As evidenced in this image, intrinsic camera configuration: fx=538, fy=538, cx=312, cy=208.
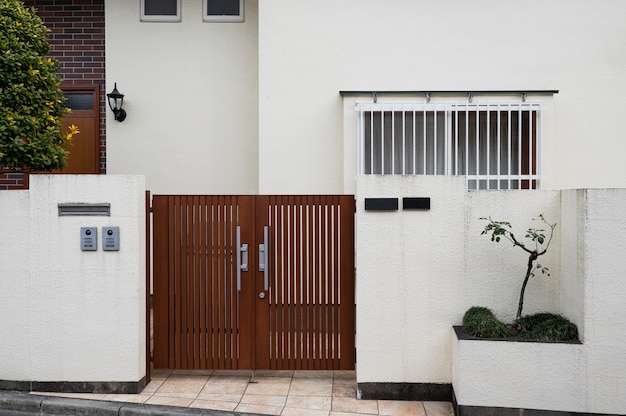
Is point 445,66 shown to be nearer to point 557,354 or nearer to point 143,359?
point 557,354

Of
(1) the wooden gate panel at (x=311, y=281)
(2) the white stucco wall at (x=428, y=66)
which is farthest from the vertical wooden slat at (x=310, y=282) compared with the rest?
(2) the white stucco wall at (x=428, y=66)

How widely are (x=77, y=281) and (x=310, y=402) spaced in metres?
2.44

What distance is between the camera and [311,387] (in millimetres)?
5223

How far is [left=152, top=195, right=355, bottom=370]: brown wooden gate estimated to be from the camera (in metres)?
5.32

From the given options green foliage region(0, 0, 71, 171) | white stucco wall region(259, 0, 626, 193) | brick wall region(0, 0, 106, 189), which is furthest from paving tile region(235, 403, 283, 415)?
brick wall region(0, 0, 106, 189)

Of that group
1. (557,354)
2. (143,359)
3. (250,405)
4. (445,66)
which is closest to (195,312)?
(143,359)

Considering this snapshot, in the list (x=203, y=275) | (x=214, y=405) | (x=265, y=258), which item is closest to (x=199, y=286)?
(x=203, y=275)

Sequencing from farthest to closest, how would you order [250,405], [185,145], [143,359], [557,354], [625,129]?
[185,145]
[625,129]
[143,359]
[250,405]
[557,354]

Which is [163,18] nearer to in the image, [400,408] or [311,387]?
[311,387]

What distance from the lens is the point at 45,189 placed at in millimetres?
5031

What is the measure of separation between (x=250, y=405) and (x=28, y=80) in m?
3.62

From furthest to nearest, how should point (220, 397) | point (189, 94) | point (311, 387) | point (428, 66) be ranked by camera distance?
point (189, 94), point (428, 66), point (311, 387), point (220, 397)

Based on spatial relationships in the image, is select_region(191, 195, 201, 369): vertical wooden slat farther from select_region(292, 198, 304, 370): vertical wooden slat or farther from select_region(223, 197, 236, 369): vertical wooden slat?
select_region(292, 198, 304, 370): vertical wooden slat

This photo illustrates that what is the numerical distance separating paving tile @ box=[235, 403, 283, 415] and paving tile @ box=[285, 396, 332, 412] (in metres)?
0.13
